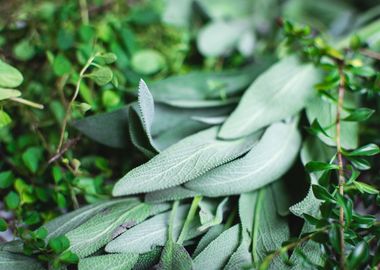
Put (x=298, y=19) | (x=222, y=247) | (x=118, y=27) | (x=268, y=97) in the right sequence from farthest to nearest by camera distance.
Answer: (x=298, y=19)
(x=118, y=27)
(x=268, y=97)
(x=222, y=247)

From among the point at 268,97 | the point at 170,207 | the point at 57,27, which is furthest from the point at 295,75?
the point at 57,27

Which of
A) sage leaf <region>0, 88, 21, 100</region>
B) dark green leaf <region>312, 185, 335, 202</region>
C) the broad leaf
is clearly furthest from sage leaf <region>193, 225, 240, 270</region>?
the broad leaf

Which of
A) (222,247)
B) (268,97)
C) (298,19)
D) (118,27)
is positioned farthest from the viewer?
(298,19)

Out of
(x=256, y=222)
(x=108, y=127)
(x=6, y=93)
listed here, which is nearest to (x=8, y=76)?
(x=6, y=93)

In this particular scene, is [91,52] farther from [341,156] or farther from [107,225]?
[341,156]

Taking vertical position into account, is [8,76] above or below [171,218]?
above

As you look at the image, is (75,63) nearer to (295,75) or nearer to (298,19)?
(295,75)
